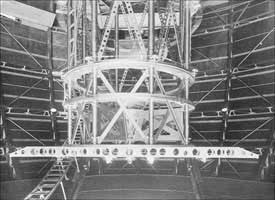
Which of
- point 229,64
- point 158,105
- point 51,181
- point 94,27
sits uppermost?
point 94,27

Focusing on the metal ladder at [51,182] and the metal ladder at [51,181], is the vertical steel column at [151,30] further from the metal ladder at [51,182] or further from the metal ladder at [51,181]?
the metal ladder at [51,182]

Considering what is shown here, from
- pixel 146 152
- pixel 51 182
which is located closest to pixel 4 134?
pixel 51 182

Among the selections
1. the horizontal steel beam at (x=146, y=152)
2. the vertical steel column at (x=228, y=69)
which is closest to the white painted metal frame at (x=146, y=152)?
the horizontal steel beam at (x=146, y=152)

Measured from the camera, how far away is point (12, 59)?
55.9 ft

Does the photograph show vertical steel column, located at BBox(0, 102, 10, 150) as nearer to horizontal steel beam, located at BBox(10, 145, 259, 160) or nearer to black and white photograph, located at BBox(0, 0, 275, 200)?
black and white photograph, located at BBox(0, 0, 275, 200)

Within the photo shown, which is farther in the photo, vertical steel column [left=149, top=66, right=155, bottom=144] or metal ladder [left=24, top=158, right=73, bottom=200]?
metal ladder [left=24, top=158, right=73, bottom=200]

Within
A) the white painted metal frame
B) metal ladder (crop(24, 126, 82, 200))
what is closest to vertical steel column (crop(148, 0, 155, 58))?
the white painted metal frame

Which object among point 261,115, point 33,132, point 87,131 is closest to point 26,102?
point 33,132

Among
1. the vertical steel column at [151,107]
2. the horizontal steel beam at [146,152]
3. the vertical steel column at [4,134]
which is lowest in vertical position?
the vertical steel column at [4,134]

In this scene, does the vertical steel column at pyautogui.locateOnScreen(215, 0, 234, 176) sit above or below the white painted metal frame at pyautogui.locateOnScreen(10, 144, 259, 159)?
above

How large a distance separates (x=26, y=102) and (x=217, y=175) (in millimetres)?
10561

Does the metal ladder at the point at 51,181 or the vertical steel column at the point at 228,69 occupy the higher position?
the vertical steel column at the point at 228,69

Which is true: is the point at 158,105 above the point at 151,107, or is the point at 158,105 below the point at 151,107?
below

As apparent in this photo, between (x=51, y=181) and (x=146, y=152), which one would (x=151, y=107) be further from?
(x=51, y=181)
